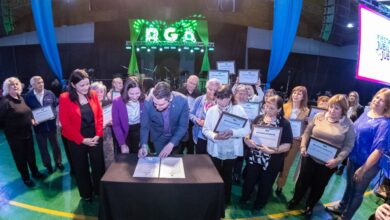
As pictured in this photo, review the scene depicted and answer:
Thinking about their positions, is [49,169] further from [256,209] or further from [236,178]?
[256,209]

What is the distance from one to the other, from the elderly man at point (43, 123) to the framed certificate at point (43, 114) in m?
0.09

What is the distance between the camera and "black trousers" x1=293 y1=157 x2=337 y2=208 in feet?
9.38

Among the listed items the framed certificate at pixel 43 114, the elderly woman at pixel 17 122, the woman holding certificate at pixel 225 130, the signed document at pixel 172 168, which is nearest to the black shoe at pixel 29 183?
the elderly woman at pixel 17 122

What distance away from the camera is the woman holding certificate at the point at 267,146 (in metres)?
2.70

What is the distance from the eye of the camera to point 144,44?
10.7 m

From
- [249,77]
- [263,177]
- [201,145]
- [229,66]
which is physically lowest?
[263,177]

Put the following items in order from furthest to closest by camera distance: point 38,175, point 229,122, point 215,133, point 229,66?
1. point 229,66
2. point 38,175
3. point 215,133
4. point 229,122

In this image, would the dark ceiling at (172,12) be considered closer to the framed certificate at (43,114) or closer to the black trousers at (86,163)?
the framed certificate at (43,114)

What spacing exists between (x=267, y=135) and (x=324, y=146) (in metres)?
0.64

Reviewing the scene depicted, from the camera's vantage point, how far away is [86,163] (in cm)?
294

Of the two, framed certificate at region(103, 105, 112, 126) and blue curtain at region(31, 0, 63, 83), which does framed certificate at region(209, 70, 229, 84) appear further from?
blue curtain at region(31, 0, 63, 83)

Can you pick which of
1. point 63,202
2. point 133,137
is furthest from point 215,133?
point 63,202

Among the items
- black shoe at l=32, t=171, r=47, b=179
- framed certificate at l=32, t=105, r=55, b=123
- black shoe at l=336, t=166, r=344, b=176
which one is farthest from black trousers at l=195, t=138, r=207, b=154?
black shoe at l=336, t=166, r=344, b=176

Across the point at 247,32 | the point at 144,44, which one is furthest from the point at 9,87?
the point at 247,32
